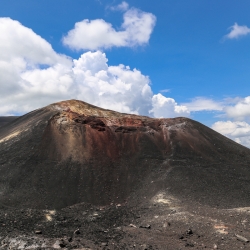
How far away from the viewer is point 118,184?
22.6 m

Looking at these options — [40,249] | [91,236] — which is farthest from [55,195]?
[40,249]

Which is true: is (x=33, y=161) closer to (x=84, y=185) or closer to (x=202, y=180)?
(x=84, y=185)

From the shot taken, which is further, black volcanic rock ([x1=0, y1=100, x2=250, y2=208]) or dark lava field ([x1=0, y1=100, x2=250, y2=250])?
black volcanic rock ([x1=0, y1=100, x2=250, y2=208])

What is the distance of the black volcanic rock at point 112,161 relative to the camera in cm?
2056

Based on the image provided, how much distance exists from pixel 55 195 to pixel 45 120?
949 centimetres

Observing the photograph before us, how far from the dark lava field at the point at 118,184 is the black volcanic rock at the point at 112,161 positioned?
84mm

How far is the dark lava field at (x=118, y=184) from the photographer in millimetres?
13906

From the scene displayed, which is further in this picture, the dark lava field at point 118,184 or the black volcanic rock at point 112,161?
the black volcanic rock at point 112,161

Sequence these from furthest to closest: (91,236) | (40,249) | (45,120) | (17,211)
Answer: (45,120) < (17,211) < (91,236) < (40,249)

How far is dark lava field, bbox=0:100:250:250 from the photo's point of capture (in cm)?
1391

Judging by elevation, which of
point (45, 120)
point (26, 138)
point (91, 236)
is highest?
point (45, 120)

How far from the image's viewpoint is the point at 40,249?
1136cm

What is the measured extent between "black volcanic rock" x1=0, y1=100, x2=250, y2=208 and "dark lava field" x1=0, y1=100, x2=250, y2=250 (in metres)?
0.08

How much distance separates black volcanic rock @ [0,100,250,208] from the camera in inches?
810
